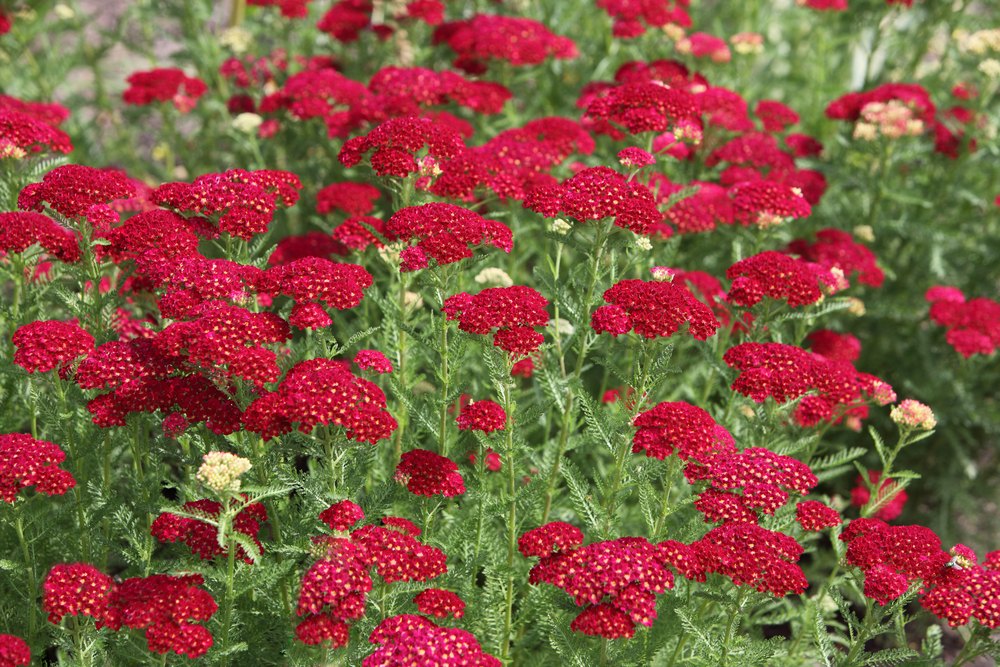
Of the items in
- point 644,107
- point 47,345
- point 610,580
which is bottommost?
point 610,580

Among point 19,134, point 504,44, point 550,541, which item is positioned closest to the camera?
point 550,541

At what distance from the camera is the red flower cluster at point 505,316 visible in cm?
323

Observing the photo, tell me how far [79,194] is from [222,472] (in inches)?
53.7

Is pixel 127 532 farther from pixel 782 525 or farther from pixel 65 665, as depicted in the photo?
pixel 782 525

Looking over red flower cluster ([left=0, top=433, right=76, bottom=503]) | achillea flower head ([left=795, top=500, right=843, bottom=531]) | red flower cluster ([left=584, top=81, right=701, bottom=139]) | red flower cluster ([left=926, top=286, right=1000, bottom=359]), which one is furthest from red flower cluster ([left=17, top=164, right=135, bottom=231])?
red flower cluster ([left=926, top=286, right=1000, bottom=359])

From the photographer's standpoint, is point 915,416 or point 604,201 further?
point 915,416

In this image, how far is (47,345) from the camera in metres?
3.26

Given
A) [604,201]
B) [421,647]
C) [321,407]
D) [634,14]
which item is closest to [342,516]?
[321,407]

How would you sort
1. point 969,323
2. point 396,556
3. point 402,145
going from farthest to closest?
point 969,323, point 402,145, point 396,556

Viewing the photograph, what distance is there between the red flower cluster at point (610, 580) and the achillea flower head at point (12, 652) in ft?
4.84

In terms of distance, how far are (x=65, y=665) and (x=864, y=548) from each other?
274 cm

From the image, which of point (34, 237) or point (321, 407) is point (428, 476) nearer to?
point (321, 407)

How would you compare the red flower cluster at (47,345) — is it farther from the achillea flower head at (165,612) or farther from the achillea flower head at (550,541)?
the achillea flower head at (550,541)

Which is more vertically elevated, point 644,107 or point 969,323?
point 644,107
